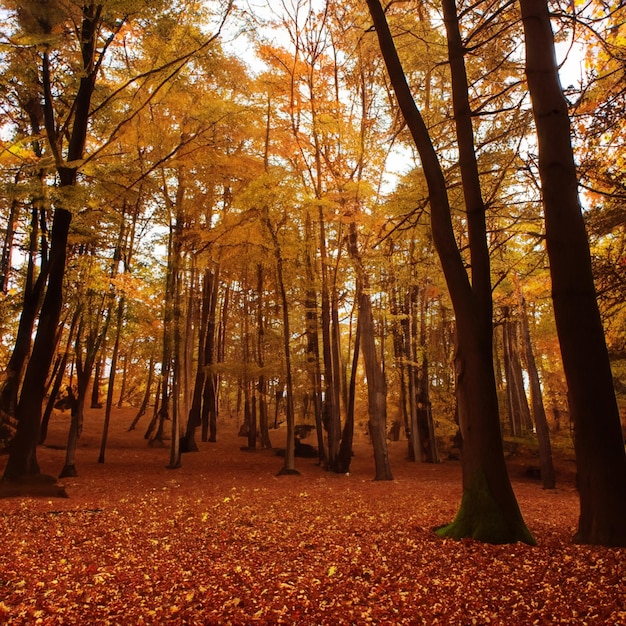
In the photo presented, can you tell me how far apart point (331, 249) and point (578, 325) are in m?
11.0

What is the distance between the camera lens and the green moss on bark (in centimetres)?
430

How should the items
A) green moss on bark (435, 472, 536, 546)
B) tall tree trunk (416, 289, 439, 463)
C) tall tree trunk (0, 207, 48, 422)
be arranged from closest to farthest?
green moss on bark (435, 472, 536, 546) → tall tree trunk (0, 207, 48, 422) → tall tree trunk (416, 289, 439, 463)

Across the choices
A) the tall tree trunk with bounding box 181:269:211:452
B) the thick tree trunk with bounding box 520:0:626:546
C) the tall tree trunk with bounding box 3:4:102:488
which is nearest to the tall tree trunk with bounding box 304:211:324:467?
the tall tree trunk with bounding box 181:269:211:452

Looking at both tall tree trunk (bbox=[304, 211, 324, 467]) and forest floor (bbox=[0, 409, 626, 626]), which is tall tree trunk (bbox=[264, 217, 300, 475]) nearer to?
tall tree trunk (bbox=[304, 211, 324, 467])

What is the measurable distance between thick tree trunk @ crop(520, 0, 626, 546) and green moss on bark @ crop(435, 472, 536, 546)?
54 centimetres

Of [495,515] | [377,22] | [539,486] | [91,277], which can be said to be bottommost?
[539,486]

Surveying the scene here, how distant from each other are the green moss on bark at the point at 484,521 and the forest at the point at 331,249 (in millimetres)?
22

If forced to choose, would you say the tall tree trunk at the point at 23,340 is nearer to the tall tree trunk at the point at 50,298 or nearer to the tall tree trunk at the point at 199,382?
the tall tree trunk at the point at 50,298

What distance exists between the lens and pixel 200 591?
11.0 ft

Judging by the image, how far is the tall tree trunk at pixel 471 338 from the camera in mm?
4477

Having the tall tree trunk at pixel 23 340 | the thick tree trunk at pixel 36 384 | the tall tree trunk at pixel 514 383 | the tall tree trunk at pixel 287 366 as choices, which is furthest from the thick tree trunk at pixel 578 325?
the tall tree trunk at pixel 514 383

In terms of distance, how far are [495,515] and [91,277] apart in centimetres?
1048

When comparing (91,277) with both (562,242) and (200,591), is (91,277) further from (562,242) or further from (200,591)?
(562,242)

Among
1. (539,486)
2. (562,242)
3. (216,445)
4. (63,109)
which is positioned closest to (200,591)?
(562,242)
